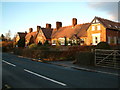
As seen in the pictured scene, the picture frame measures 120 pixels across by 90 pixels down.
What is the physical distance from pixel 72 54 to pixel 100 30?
51.3 ft

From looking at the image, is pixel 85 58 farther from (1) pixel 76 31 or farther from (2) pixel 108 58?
(1) pixel 76 31

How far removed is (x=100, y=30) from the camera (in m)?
34.8

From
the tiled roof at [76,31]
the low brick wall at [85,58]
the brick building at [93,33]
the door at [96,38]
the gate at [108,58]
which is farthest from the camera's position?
the tiled roof at [76,31]

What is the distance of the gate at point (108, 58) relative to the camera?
13.8 meters

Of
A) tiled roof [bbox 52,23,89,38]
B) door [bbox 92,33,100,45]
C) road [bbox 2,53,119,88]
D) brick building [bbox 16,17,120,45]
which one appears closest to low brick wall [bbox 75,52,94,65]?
road [bbox 2,53,119,88]

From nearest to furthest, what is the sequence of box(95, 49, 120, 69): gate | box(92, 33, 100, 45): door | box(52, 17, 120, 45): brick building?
box(95, 49, 120, 69): gate, box(52, 17, 120, 45): brick building, box(92, 33, 100, 45): door

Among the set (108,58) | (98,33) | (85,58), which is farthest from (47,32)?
(108,58)

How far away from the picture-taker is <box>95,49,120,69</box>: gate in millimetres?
13789

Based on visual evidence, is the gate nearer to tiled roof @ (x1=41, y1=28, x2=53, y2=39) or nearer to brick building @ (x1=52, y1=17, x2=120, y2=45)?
brick building @ (x1=52, y1=17, x2=120, y2=45)

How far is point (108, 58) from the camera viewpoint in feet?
47.5

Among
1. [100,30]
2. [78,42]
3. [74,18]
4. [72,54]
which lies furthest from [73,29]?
[72,54]

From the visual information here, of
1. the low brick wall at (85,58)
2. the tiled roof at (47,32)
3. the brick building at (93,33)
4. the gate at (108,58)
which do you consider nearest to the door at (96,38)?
the brick building at (93,33)

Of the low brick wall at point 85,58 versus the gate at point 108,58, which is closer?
the gate at point 108,58

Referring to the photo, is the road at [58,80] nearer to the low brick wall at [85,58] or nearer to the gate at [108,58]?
the gate at [108,58]
